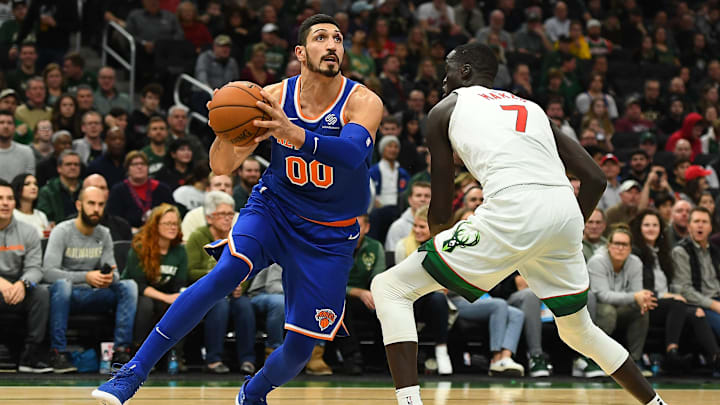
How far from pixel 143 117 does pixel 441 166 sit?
7222 millimetres

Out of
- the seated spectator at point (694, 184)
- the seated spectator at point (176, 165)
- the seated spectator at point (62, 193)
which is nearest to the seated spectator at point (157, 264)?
the seated spectator at point (62, 193)

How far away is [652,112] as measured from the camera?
14484mm

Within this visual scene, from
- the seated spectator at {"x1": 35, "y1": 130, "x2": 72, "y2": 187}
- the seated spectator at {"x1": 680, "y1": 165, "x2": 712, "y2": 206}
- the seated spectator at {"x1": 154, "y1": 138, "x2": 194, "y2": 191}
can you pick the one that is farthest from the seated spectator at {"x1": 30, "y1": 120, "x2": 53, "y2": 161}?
the seated spectator at {"x1": 680, "y1": 165, "x2": 712, "y2": 206}

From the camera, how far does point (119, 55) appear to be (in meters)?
12.8

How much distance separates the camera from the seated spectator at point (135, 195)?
356 inches

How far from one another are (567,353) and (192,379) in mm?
3286

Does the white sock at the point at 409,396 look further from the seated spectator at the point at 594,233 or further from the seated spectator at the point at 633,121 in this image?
the seated spectator at the point at 633,121

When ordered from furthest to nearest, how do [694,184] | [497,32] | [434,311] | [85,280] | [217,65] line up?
[497,32] → [217,65] → [694,184] → [434,311] → [85,280]

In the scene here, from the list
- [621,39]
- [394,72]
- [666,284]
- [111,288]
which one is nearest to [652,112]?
[621,39]

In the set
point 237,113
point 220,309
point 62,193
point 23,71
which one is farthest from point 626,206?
point 23,71

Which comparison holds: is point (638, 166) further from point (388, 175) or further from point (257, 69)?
point (257, 69)

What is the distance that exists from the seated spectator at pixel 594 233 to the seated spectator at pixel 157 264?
3.53 m

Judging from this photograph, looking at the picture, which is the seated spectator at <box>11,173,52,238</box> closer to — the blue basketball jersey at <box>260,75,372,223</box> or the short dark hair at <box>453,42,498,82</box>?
the blue basketball jersey at <box>260,75,372,223</box>

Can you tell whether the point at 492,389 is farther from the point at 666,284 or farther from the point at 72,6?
the point at 72,6
